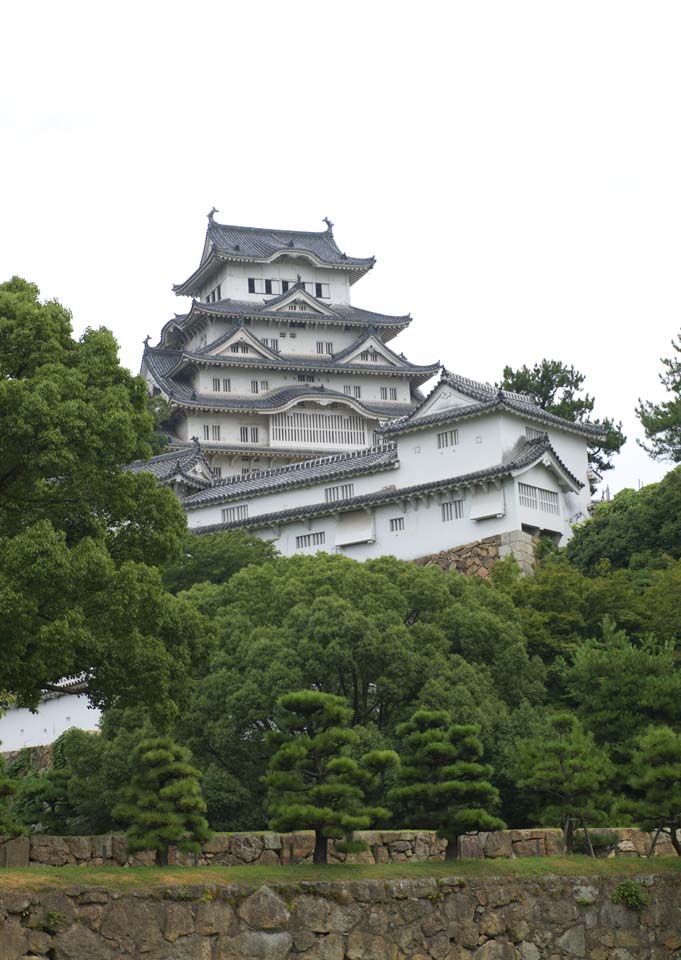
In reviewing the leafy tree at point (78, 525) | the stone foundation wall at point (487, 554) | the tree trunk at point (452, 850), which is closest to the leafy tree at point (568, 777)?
the tree trunk at point (452, 850)

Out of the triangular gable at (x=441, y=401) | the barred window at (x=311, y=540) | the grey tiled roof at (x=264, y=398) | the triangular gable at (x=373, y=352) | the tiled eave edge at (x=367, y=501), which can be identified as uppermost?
the triangular gable at (x=373, y=352)

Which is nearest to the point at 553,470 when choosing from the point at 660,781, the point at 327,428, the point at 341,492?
the point at 341,492

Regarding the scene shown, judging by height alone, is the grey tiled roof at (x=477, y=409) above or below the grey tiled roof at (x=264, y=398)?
below

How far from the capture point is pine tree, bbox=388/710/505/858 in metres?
19.9

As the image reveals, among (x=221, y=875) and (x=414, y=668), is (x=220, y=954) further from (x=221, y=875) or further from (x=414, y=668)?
(x=414, y=668)

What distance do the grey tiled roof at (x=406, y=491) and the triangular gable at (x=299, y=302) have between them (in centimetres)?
1935

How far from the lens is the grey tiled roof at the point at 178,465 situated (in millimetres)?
51875

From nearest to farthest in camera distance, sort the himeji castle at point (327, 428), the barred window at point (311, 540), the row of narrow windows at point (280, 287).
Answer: the himeji castle at point (327, 428), the barred window at point (311, 540), the row of narrow windows at point (280, 287)

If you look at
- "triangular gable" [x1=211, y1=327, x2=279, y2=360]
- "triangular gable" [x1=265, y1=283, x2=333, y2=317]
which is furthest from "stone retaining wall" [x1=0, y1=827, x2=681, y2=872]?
"triangular gable" [x1=265, y1=283, x2=333, y2=317]

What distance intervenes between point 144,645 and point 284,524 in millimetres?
26438

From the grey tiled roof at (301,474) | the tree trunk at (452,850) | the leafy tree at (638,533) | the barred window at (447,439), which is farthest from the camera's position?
the grey tiled roof at (301,474)

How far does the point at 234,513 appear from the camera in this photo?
49.4m

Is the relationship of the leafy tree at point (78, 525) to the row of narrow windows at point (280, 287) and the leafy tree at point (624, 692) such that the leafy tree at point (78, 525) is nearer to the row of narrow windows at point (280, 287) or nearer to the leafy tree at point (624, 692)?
the leafy tree at point (624, 692)

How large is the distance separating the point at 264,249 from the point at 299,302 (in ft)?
13.5
